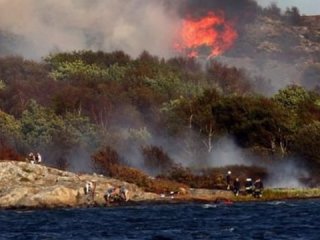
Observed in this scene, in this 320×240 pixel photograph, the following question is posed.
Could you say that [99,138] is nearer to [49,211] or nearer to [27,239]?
[49,211]

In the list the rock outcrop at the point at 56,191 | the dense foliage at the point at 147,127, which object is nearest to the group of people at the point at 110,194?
the rock outcrop at the point at 56,191

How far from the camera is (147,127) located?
149375 mm

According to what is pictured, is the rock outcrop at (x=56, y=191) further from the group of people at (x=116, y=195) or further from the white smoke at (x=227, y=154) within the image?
the white smoke at (x=227, y=154)

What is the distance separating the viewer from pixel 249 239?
52188 mm

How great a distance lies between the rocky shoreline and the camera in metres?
85.2

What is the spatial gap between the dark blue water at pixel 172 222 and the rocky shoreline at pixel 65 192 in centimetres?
478

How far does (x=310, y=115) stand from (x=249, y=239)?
3679 inches

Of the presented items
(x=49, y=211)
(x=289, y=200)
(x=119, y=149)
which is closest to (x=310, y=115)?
(x=119, y=149)

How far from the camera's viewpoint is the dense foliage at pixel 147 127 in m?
121

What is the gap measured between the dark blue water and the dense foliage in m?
20.3

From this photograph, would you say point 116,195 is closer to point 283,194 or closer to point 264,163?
point 283,194

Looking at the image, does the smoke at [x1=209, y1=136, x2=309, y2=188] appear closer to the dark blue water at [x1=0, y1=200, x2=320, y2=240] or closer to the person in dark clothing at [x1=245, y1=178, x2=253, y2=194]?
the person in dark clothing at [x1=245, y1=178, x2=253, y2=194]

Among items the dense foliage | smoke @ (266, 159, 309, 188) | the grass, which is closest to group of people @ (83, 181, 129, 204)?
the dense foliage

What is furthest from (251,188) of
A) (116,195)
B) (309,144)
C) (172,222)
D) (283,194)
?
(172,222)
